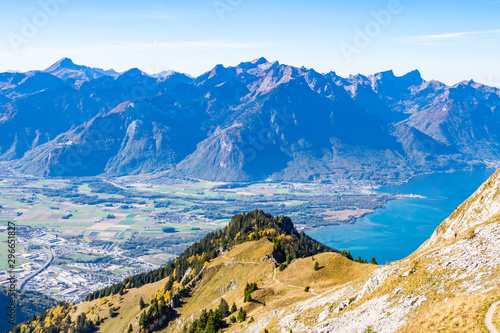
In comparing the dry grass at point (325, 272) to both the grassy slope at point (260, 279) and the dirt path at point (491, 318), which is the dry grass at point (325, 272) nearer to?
the grassy slope at point (260, 279)

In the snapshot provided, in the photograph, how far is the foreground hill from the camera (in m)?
35.6

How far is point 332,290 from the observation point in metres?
59.0

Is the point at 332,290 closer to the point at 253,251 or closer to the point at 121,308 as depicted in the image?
the point at 253,251

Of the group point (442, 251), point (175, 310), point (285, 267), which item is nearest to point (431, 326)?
point (442, 251)

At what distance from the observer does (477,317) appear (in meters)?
30.6

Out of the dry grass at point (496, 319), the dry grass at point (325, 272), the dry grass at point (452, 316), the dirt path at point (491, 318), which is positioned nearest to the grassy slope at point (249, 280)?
the dry grass at point (325, 272)

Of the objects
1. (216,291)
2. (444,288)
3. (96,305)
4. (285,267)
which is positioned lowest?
(96,305)

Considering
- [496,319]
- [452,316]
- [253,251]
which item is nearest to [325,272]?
[253,251]

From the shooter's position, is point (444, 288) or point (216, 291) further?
point (216, 291)

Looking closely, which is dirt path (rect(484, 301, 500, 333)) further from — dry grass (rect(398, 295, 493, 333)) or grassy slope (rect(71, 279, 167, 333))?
grassy slope (rect(71, 279, 167, 333))

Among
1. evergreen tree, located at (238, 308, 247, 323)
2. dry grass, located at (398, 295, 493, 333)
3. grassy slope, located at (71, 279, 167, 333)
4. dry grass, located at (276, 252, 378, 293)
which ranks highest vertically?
dry grass, located at (398, 295, 493, 333)

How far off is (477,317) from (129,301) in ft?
431

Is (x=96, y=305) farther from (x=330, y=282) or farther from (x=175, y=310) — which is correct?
(x=330, y=282)

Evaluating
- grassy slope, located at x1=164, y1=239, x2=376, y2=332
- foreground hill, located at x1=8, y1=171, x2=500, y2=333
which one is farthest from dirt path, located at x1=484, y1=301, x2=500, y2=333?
grassy slope, located at x1=164, y1=239, x2=376, y2=332
